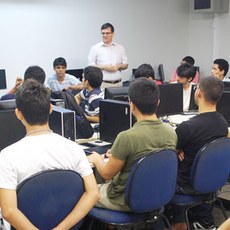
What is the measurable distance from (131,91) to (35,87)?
0.72m

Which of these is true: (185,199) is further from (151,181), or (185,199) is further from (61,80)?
(61,80)

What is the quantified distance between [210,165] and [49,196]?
1.19 meters

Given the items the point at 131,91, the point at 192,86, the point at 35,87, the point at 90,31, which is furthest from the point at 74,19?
the point at 35,87

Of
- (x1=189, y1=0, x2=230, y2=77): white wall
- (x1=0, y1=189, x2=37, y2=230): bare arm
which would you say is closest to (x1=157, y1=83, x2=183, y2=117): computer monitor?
(x1=0, y1=189, x2=37, y2=230): bare arm

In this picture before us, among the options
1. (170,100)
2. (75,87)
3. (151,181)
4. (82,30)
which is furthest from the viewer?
(82,30)

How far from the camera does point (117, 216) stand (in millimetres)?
2344

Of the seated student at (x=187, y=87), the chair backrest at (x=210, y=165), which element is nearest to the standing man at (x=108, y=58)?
the seated student at (x=187, y=87)

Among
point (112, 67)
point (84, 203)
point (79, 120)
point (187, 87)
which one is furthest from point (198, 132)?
point (112, 67)

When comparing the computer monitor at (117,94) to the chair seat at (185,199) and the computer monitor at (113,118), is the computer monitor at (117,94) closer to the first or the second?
the computer monitor at (113,118)

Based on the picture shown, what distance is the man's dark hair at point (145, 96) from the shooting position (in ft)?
7.96

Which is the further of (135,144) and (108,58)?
(108,58)

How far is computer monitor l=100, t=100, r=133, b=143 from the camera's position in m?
2.92

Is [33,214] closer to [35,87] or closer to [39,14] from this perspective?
[35,87]

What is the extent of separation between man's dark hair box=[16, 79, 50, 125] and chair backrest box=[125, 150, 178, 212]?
609 mm
